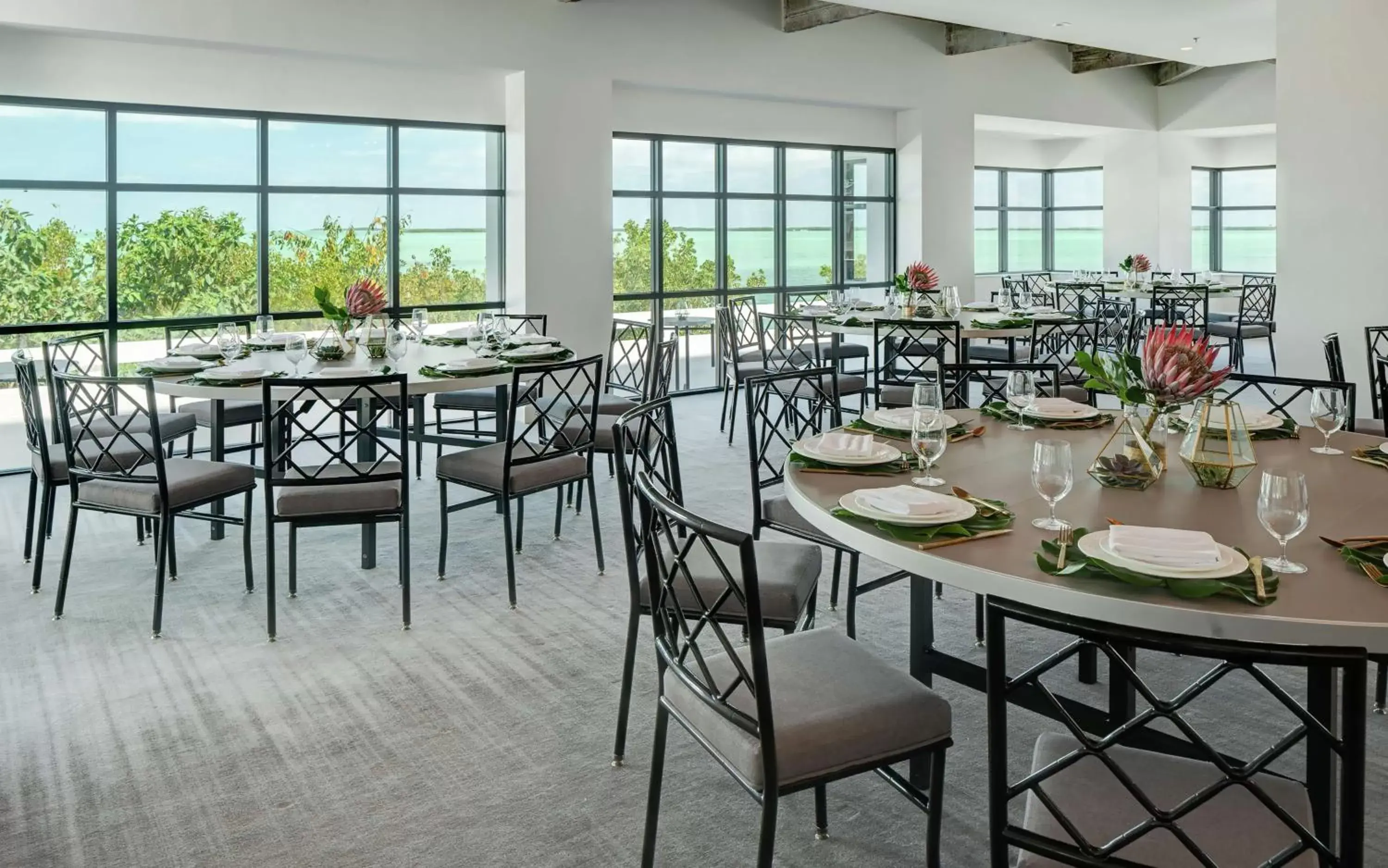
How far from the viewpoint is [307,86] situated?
23.2 feet

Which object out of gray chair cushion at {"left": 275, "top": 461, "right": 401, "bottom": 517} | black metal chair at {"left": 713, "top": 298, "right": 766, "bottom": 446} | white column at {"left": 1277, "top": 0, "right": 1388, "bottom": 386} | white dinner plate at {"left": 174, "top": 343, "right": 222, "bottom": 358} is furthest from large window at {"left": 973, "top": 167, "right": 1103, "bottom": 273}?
gray chair cushion at {"left": 275, "top": 461, "right": 401, "bottom": 517}

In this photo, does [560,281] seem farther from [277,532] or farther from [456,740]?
[456,740]

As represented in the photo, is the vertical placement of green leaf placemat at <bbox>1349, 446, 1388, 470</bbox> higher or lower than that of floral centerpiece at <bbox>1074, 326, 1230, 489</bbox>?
lower

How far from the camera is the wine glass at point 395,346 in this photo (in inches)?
191

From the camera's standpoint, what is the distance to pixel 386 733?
9.76 ft

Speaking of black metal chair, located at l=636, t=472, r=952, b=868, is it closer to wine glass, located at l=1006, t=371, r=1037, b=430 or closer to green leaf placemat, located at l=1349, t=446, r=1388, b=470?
wine glass, located at l=1006, t=371, r=1037, b=430

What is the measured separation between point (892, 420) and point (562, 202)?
538 centimetres

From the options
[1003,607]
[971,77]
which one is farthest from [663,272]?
[1003,607]

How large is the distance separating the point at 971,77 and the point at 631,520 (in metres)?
9.49

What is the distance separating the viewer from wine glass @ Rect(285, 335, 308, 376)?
14.6 ft

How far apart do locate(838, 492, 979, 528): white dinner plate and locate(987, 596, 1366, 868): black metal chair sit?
452 millimetres

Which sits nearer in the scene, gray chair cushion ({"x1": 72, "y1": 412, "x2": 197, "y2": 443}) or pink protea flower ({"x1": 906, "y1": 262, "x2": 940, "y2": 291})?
gray chair cushion ({"x1": 72, "y1": 412, "x2": 197, "y2": 443})

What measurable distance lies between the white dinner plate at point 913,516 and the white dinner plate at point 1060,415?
1.11m

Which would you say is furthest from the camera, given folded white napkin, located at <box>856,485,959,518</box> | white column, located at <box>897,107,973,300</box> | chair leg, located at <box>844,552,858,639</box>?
white column, located at <box>897,107,973,300</box>
